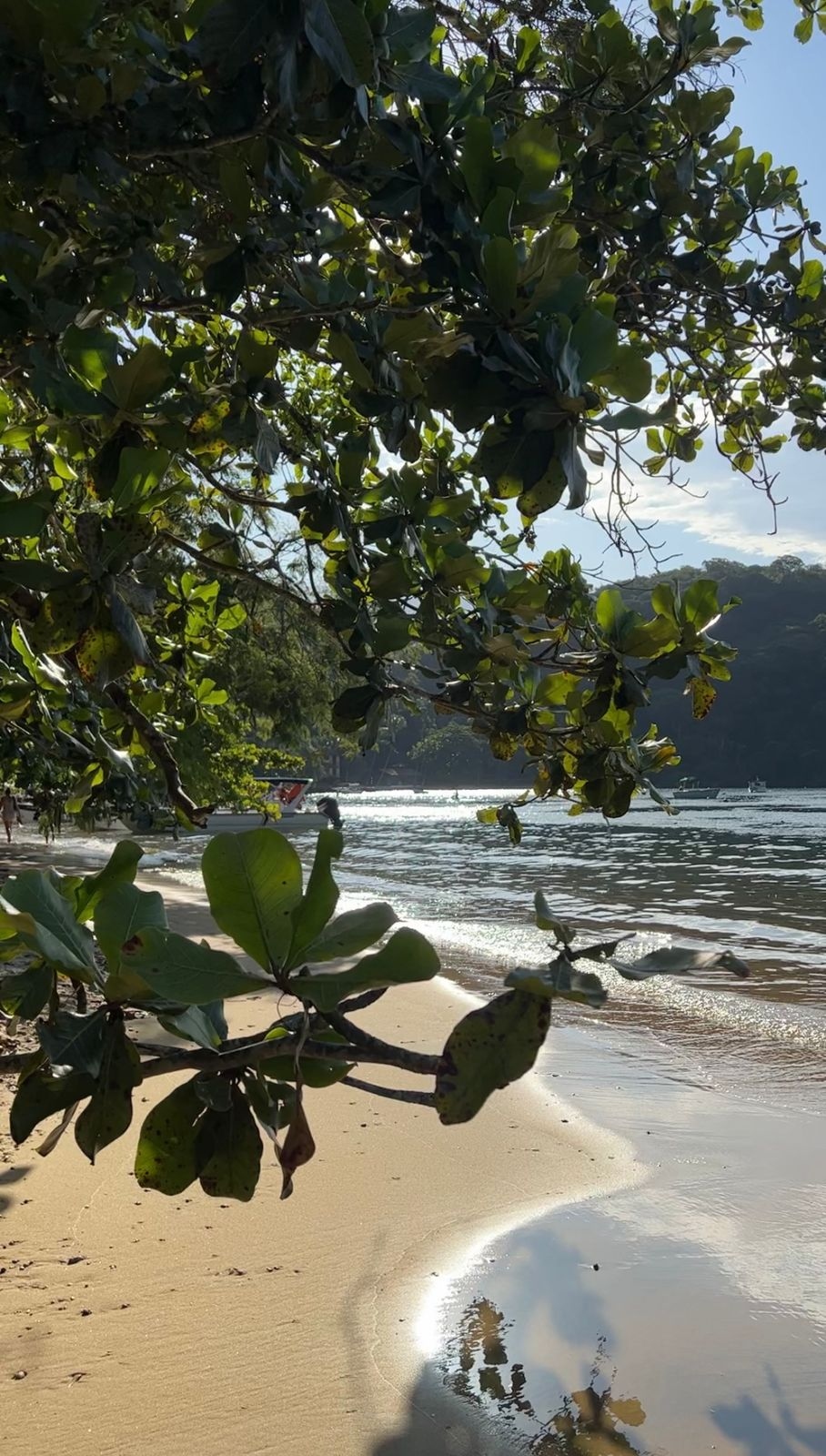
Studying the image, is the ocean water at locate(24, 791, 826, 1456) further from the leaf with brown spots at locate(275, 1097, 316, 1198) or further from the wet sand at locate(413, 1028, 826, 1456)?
the leaf with brown spots at locate(275, 1097, 316, 1198)

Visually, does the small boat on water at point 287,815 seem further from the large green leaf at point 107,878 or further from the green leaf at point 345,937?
the green leaf at point 345,937

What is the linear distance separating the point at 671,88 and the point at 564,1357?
344 centimetres

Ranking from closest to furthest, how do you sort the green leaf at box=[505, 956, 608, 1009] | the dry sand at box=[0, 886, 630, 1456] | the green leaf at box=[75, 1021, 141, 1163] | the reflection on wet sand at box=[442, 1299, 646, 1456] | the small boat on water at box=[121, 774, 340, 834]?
the green leaf at box=[505, 956, 608, 1009], the green leaf at box=[75, 1021, 141, 1163], the dry sand at box=[0, 886, 630, 1456], the reflection on wet sand at box=[442, 1299, 646, 1456], the small boat on water at box=[121, 774, 340, 834]

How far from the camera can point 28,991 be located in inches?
41.4

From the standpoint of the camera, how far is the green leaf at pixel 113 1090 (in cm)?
96

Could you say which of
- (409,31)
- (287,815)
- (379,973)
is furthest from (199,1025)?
(287,815)

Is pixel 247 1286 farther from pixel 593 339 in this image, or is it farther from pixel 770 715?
pixel 770 715

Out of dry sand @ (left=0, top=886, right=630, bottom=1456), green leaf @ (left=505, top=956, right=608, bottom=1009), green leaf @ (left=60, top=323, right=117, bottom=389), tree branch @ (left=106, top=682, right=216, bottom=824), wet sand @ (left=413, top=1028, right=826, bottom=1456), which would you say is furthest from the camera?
wet sand @ (left=413, top=1028, right=826, bottom=1456)

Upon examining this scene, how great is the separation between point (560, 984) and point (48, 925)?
46cm

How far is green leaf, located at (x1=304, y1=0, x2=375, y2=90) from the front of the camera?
1003 mm

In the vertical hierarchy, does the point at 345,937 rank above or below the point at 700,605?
below

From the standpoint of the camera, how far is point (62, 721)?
8.48 feet

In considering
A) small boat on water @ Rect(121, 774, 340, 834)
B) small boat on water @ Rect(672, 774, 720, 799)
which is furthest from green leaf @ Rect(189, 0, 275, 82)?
small boat on water @ Rect(672, 774, 720, 799)

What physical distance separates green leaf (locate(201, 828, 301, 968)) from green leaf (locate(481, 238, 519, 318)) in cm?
54
